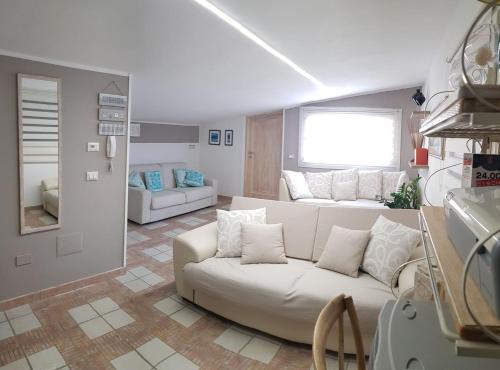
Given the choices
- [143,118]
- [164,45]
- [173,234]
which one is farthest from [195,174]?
[164,45]

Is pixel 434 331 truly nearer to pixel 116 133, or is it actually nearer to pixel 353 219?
pixel 353 219

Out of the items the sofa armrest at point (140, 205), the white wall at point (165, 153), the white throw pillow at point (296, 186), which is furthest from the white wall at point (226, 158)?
the sofa armrest at point (140, 205)

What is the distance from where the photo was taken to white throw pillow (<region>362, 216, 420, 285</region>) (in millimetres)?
2242

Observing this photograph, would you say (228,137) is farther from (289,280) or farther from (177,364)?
(177,364)

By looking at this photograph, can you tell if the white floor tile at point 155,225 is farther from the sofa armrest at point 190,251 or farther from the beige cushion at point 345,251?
the beige cushion at point 345,251

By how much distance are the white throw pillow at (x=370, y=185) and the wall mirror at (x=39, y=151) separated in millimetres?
4503

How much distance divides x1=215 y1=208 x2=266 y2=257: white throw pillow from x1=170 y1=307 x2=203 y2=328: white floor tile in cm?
50

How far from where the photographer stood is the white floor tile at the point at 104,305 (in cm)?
265

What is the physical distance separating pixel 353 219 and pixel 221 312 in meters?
1.31

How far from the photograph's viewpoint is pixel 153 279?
3.25 m

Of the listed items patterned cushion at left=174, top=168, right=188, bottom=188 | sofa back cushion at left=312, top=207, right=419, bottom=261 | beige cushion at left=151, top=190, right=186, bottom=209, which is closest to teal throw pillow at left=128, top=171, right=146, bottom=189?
beige cushion at left=151, top=190, right=186, bottom=209

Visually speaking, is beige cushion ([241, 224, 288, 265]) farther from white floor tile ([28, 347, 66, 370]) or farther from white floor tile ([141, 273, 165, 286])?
white floor tile ([28, 347, 66, 370])

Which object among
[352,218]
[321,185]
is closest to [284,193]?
[321,185]

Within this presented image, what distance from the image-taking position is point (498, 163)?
2.74ft
